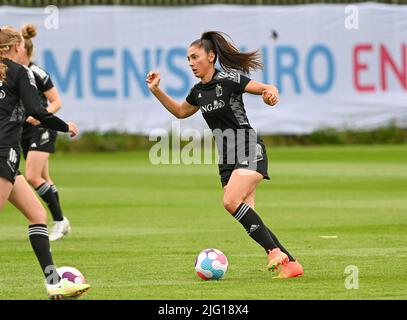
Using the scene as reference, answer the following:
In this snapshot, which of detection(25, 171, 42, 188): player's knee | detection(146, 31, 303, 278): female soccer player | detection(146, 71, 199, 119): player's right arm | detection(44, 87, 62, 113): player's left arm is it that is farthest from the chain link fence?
detection(146, 31, 303, 278): female soccer player

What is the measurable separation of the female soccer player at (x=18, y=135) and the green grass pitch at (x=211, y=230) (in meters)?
0.43

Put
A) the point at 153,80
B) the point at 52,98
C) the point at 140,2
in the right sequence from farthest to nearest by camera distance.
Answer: the point at 140,2, the point at 52,98, the point at 153,80

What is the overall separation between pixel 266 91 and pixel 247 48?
1743 centimetres

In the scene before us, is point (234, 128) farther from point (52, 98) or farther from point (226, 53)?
point (52, 98)

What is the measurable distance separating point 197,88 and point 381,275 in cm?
236

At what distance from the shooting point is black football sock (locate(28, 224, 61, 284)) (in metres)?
8.99

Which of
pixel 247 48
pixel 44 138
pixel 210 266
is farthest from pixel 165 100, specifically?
pixel 247 48

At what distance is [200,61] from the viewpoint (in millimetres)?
10477

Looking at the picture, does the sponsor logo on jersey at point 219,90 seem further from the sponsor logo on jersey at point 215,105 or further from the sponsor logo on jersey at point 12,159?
the sponsor logo on jersey at point 12,159

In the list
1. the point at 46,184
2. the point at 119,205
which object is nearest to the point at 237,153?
the point at 46,184

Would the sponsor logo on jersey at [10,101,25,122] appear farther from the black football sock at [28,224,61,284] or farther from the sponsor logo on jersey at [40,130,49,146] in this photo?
the sponsor logo on jersey at [40,130,49,146]

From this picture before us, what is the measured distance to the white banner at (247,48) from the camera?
26.6 metres

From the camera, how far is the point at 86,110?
26625 mm
